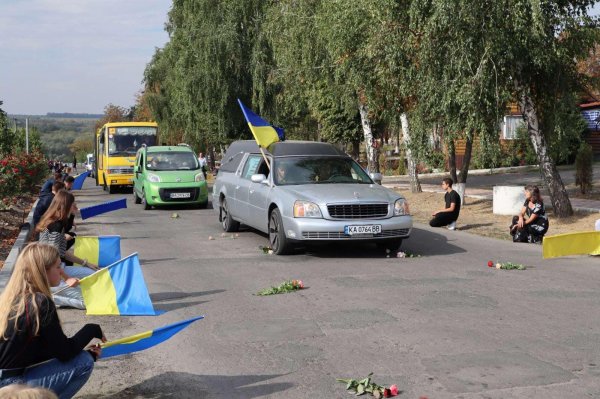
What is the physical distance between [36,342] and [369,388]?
2.34m

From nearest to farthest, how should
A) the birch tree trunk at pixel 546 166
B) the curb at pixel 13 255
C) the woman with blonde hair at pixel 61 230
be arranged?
the woman with blonde hair at pixel 61 230 < the curb at pixel 13 255 < the birch tree trunk at pixel 546 166

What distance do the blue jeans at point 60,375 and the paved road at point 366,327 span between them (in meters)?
0.79

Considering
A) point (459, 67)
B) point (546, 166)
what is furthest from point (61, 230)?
point (546, 166)

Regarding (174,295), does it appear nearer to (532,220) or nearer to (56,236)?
(56,236)

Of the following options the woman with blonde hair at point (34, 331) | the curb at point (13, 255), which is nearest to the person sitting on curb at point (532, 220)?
the curb at point (13, 255)

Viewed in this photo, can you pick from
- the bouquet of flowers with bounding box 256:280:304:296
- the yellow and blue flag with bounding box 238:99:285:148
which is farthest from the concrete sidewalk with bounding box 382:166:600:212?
the bouquet of flowers with bounding box 256:280:304:296

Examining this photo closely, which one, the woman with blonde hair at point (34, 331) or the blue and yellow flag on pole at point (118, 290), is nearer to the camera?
the woman with blonde hair at point (34, 331)

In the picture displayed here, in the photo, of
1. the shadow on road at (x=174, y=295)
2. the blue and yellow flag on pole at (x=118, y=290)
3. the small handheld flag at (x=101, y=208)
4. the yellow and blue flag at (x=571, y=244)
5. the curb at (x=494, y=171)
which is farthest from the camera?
the curb at (x=494, y=171)

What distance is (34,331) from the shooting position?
4691 mm

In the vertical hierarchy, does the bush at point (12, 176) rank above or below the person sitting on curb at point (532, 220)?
above

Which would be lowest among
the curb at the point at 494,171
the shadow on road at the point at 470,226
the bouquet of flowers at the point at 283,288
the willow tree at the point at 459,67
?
the bouquet of flowers at the point at 283,288

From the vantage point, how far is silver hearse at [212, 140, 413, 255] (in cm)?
1223

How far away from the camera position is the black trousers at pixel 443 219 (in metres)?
17.1

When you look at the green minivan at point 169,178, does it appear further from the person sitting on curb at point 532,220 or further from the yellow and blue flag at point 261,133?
the person sitting on curb at point 532,220
